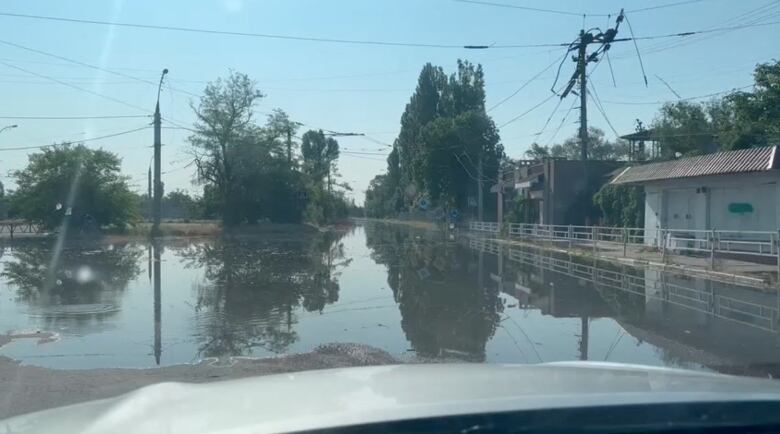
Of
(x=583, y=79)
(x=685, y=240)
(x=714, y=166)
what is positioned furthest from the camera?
(x=583, y=79)

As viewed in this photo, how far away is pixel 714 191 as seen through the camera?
100 feet

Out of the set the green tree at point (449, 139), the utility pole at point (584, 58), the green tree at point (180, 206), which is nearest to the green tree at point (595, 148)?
the green tree at point (449, 139)

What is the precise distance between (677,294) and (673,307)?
9.07 ft

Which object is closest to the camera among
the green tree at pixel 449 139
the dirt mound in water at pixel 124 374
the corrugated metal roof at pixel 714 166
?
the dirt mound in water at pixel 124 374

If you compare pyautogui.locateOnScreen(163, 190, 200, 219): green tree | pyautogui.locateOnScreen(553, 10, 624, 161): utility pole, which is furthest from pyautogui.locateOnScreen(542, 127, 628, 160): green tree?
pyautogui.locateOnScreen(553, 10, 624, 161): utility pole

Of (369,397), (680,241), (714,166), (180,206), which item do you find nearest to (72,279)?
(369,397)

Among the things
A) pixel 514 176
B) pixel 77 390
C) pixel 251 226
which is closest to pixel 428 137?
pixel 514 176

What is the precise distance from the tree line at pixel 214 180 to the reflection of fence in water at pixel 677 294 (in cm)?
3206

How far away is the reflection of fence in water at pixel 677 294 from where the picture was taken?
47.1ft

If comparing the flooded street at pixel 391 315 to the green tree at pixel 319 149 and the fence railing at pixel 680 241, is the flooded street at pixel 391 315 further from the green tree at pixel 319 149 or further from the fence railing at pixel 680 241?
the green tree at pixel 319 149

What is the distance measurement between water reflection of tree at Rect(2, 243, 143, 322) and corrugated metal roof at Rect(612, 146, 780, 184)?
1886 centimetres

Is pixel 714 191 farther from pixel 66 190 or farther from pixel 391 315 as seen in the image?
pixel 66 190

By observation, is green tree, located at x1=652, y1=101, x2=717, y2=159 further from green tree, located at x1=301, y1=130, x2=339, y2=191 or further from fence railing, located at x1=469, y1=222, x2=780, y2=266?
green tree, located at x1=301, y1=130, x2=339, y2=191

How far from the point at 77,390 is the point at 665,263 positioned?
2187 centimetres
